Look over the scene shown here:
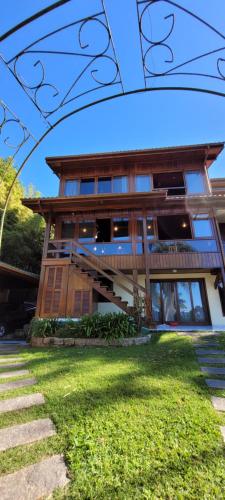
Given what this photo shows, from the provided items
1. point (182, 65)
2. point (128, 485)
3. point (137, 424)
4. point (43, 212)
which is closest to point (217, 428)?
point (137, 424)

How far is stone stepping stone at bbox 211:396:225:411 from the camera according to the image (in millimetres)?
2587

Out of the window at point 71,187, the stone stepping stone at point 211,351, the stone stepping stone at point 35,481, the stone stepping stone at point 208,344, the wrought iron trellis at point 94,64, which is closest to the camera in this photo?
the stone stepping stone at point 35,481

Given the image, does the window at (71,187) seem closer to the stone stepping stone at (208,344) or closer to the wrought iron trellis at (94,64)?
the wrought iron trellis at (94,64)

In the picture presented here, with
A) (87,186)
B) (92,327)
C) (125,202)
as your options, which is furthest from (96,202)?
(92,327)

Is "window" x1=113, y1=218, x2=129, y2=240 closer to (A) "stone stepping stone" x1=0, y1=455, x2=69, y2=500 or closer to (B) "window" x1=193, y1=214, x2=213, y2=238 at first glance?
(B) "window" x1=193, y1=214, x2=213, y2=238

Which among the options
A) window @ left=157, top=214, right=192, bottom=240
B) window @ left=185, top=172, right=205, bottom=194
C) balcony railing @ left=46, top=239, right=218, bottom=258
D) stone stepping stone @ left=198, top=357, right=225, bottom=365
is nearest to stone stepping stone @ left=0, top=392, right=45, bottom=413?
Answer: stone stepping stone @ left=198, top=357, right=225, bottom=365

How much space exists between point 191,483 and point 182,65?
423 centimetres

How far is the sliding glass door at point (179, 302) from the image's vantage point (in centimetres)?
931

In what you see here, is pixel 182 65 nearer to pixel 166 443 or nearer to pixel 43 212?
pixel 166 443

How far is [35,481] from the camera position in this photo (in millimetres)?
1597

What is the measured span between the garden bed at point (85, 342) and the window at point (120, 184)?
7.03 m

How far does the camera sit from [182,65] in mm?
2959

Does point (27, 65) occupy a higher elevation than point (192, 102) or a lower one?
lower

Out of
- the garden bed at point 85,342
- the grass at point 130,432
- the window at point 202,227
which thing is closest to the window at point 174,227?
the window at point 202,227
